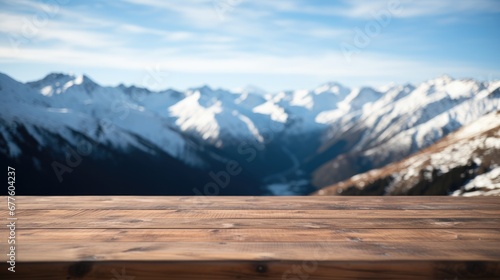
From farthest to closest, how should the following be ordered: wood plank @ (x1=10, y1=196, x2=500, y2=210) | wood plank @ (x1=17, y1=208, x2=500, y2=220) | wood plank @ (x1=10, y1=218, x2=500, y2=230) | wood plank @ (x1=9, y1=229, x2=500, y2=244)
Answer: wood plank @ (x1=10, y1=196, x2=500, y2=210) < wood plank @ (x1=17, y1=208, x2=500, y2=220) < wood plank @ (x1=10, y1=218, x2=500, y2=230) < wood plank @ (x1=9, y1=229, x2=500, y2=244)

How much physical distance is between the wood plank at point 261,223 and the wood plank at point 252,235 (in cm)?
18

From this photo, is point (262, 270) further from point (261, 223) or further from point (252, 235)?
point (261, 223)

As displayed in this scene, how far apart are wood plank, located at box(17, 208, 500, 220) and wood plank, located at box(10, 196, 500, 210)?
242 millimetres

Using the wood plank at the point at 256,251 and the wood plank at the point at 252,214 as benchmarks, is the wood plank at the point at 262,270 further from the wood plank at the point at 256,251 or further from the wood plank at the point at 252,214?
the wood plank at the point at 252,214

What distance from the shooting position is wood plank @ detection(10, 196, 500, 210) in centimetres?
585

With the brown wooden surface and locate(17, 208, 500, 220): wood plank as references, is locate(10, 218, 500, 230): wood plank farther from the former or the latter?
locate(17, 208, 500, 220): wood plank

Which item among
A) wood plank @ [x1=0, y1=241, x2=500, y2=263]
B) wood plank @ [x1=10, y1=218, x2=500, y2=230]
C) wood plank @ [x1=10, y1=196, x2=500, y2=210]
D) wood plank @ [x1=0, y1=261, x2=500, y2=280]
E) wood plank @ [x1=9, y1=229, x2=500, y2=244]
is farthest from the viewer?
→ wood plank @ [x1=10, y1=196, x2=500, y2=210]

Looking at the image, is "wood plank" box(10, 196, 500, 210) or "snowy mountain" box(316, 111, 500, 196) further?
"snowy mountain" box(316, 111, 500, 196)

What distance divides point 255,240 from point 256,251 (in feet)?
1.24

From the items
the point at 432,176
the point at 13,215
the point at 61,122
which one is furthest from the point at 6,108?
the point at 13,215

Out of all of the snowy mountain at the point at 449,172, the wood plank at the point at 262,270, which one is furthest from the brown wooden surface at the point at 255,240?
the snowy mountain at the point at 449,172

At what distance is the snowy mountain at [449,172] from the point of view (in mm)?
122875

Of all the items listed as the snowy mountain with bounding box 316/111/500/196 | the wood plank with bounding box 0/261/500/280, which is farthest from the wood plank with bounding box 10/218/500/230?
the snowy mountain with bounding box 316/111/500/196

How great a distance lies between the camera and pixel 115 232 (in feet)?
14.2
